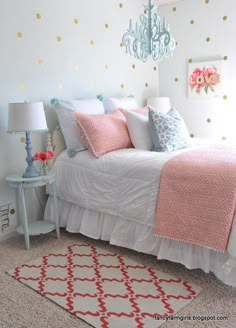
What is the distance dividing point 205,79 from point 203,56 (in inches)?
10.8

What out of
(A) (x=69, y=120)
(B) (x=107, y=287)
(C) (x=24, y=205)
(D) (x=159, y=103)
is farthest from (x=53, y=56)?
(B) (x=107, y=287)

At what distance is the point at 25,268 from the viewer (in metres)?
2.19

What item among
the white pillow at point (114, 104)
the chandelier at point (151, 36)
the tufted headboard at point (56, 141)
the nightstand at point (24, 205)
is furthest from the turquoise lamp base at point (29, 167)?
the chandelier at point (151, 36)

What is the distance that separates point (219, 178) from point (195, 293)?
679 mm

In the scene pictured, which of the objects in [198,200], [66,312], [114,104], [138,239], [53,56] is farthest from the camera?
[114,104]

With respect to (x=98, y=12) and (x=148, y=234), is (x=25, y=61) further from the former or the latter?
(x=148, y=234)

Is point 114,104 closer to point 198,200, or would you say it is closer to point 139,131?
point 139,131

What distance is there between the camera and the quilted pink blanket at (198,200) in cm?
181

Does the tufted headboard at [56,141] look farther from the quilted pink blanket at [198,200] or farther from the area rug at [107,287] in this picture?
the quilted pink blanket at [198,200]

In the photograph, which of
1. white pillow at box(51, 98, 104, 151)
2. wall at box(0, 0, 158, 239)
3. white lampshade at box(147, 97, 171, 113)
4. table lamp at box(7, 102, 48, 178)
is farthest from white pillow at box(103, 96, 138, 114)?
table lamp at box(7, 102, 48, 178)

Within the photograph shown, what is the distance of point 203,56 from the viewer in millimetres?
3785

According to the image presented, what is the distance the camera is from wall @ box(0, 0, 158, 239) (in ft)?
8.41

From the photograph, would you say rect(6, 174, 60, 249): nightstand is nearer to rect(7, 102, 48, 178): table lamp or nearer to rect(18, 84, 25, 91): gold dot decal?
rect(7, 102, 48, 178): table lamp

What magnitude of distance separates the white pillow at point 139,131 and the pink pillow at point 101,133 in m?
0.07
